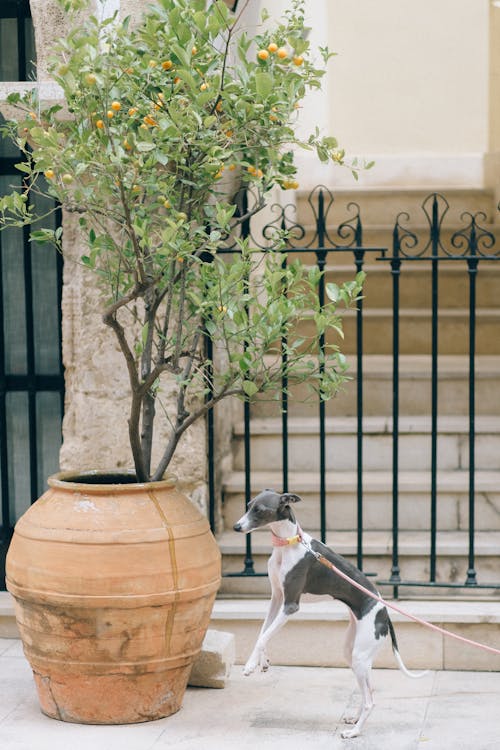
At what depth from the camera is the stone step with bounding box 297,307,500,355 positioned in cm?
723

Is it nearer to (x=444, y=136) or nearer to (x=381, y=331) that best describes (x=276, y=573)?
(x=381, y=331)

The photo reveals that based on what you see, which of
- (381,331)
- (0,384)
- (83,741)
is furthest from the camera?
(381,331)

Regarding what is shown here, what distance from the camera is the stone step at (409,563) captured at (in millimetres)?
5279

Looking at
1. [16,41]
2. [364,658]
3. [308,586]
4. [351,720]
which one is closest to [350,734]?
[351,720]

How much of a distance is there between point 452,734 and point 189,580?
3.62 feet

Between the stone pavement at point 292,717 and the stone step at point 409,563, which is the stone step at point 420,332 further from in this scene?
the stone pavement at point 292,717

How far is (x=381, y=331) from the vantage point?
730cm

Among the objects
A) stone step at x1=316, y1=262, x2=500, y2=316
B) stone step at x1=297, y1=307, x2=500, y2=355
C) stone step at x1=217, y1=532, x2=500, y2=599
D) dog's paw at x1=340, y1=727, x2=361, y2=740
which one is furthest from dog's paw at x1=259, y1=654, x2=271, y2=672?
stone step at x1=316, y1=262, x2=500, y2=316

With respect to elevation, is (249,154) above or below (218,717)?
above

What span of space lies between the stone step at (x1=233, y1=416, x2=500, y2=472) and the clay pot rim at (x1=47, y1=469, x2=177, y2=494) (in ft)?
4.78

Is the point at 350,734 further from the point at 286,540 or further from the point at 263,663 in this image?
the point at 286,540

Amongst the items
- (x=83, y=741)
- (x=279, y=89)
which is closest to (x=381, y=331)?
(x=279, y=89)

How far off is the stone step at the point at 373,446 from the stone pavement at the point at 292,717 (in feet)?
4.37

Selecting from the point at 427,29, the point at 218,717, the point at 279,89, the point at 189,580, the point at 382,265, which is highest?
the point at 427,29
